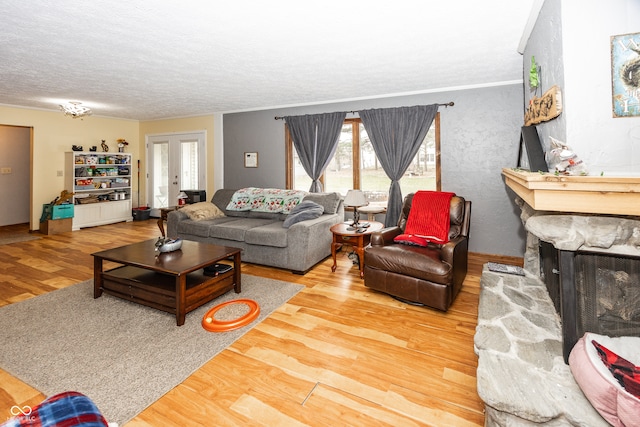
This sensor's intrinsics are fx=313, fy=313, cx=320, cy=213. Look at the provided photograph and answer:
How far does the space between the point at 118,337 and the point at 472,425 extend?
241 cm

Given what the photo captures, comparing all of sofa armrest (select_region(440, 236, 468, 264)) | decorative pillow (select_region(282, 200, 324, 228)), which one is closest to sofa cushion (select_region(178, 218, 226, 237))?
decorative pillow (select_region(282, 200, 324, 228))

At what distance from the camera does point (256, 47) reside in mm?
2988

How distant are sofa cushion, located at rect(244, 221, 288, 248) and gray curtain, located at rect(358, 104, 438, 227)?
180 cm

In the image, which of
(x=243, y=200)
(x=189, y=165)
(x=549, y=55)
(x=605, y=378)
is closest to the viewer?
(x=605, y=378)

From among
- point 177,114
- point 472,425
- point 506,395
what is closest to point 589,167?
point 506,395

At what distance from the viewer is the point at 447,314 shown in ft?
8.82

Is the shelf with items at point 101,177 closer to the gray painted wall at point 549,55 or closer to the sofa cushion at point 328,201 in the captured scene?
the sofa cushion at point 328,201

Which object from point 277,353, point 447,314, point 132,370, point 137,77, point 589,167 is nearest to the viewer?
point 589,167

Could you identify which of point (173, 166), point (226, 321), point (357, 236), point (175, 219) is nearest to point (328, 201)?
point (357, 236)

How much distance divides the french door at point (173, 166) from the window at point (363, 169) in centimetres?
Result: 237

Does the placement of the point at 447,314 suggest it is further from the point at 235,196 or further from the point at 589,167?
the point at 235,196

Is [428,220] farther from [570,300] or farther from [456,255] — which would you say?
[570,300]

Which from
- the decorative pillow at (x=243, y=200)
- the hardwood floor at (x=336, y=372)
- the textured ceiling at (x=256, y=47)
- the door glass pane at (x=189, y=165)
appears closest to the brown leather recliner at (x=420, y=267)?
the hardwood floor at (x=336, y=372)

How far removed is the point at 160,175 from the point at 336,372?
7.10 m
